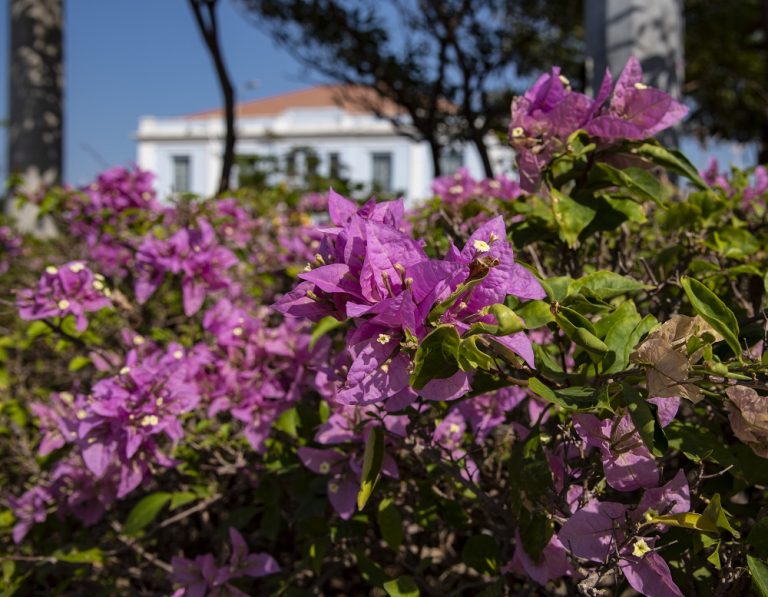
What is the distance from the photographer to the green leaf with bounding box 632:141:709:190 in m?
1.17

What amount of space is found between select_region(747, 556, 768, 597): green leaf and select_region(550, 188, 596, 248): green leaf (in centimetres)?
51

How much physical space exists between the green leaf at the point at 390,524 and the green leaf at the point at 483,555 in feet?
0.41

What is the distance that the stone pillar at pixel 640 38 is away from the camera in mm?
2734

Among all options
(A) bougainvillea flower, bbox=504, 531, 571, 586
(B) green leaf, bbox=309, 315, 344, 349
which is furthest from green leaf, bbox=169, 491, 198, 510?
(A) bougainvillea flower, bbox=504, 531, 571, 586

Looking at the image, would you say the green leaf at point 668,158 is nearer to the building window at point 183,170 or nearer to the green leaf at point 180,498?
the green leaf at point 180,498

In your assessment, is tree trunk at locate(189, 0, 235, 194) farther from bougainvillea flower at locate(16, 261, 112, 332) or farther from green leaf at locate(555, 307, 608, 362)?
green leaf at locate(555, 307, 608, 362)

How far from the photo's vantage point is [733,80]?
13.1 metres

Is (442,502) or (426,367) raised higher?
(426,367)

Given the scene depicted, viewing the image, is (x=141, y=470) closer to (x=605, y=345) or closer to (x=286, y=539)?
(x=286, y=539)

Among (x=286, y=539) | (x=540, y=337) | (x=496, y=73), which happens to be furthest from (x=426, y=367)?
(x=496, y=73)

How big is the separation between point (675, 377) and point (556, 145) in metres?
0.48

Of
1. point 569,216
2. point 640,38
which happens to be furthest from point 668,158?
point 640,38

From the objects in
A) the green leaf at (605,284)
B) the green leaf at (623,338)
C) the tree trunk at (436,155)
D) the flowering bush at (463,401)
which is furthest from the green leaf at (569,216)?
the tree trunk at (436,155)

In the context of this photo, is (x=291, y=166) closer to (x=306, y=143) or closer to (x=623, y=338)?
(x=623, y=338)
